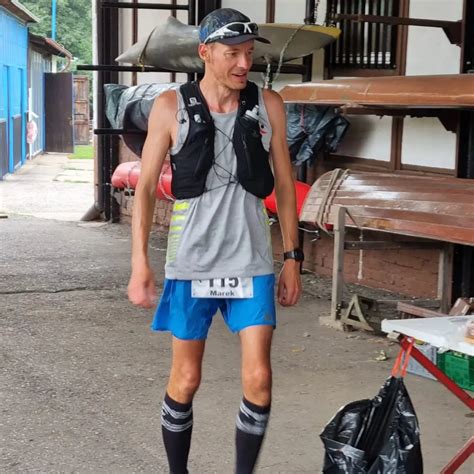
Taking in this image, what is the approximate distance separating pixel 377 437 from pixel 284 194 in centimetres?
107

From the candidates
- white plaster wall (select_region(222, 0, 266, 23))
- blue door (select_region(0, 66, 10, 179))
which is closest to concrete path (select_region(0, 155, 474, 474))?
white plaster wall (select_region(222, 0, 266, 23))

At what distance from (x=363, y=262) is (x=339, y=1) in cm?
245

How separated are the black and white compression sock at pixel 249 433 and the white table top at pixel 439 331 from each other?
0.59 metres

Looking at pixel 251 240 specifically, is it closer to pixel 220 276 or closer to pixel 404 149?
pixel 220 276

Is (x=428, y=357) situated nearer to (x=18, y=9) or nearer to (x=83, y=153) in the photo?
(x=18, y=9)

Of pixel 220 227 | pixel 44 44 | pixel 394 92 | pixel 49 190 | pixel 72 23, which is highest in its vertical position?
pixel 72 23

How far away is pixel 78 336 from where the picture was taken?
23.0 ft

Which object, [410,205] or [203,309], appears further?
[410,205]

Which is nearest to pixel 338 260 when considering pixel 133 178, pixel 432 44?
pixel 432 44

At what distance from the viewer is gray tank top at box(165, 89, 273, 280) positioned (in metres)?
3.77

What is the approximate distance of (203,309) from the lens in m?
3.83

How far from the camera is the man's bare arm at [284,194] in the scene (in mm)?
3936

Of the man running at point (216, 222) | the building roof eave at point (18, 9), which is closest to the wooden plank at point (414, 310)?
the man running at point (216, 222)

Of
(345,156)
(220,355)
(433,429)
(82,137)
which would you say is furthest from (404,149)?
(82,137)
